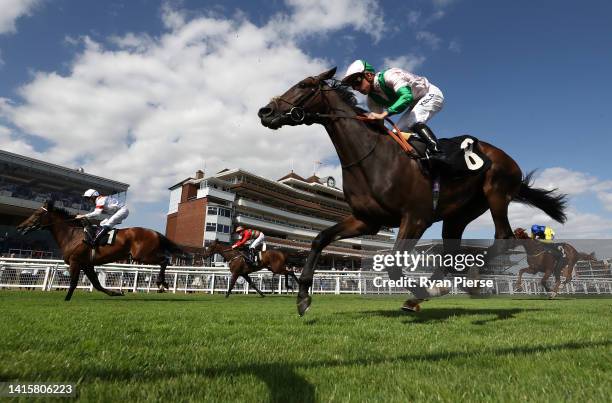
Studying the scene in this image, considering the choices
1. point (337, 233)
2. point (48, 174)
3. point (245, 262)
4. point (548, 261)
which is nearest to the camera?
point (337, 233)

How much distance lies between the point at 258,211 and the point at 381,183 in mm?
59087

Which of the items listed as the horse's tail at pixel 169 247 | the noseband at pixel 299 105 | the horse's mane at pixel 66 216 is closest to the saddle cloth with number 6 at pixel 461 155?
the noseband at pixel 299 105

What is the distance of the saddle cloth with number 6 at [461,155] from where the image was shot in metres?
4.89

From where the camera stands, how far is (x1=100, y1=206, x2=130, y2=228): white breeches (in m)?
10.4

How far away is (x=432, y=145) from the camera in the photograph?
4.83 meters

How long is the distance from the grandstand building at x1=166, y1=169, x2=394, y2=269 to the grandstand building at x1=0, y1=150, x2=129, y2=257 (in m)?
12.4

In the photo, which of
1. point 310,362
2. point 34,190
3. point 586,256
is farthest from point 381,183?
point 34,190

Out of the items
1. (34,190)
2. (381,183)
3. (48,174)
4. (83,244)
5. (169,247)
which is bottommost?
(83,244)

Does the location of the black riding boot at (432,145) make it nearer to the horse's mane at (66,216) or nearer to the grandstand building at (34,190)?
the horse's mane at (66,216)

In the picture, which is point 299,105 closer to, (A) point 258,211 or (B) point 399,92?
(B) point 399,92

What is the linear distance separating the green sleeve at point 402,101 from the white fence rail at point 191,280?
1196 centimetres

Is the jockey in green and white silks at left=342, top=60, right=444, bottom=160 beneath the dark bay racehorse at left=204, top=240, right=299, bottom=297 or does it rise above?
above

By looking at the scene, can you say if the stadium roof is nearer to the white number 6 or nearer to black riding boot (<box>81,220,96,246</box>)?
black riding boot (<box>81,220,96,246</box>)

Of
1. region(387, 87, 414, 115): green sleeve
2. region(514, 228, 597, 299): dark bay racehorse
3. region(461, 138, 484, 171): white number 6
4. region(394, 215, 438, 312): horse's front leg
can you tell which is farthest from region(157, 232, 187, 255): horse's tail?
region(514, 228, 597, 299): dark bay racehorse
